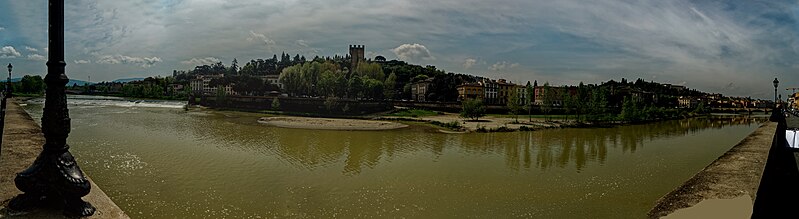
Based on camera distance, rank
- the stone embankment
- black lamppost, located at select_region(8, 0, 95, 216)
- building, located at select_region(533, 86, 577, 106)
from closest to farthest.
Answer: black lamppost, located at select_region(8, 0, 95, 216), the stone embankment, building, located at select_region(533, 86, 577, 106)

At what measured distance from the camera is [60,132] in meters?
7.46

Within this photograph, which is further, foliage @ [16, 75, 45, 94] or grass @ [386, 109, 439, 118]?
foliage @ [16, 75, 45, 94]

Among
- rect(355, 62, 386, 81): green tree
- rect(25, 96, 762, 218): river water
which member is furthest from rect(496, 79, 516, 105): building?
rect(25, 96, 762, 218): river water

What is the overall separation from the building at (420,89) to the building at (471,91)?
599cm

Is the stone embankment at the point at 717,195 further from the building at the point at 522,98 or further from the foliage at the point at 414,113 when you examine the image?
the building at the point at 522,98

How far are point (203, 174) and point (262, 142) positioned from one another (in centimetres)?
1194

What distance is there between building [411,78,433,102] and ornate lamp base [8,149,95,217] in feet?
255

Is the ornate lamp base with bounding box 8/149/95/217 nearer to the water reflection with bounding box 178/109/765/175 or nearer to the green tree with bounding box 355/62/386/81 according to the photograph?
the water reflection with bounding box 178/109/765/175

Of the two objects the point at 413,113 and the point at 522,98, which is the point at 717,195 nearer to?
the point at 413,113

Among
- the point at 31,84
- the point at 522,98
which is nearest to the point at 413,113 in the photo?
the point at 522,98

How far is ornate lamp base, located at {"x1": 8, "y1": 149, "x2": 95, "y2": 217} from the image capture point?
7551 mm

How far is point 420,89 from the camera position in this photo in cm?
9419

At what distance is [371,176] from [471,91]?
68.4 m

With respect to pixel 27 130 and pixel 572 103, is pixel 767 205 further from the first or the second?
→ pixel 572 103
